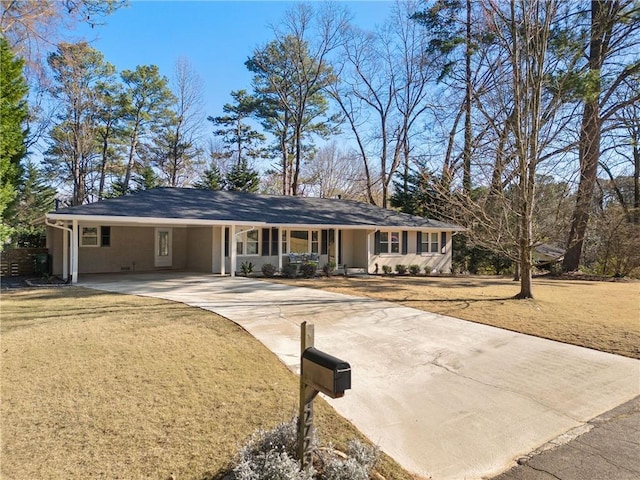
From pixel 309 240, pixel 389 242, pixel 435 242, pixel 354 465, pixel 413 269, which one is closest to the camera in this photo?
pixel 354 465

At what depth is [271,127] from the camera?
97.7 feet

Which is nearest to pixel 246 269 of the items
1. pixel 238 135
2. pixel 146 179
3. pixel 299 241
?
pixel 299 241

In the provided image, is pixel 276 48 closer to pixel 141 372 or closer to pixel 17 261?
pixel 17 261

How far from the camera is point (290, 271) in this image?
16.0 metres

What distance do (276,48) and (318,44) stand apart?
304 centimetres

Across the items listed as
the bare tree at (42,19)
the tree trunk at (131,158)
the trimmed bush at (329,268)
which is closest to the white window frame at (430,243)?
the trimmed bush at (329,268)

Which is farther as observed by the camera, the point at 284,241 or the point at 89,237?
the point at 284,241

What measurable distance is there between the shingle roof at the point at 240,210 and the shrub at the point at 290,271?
6.11 ft

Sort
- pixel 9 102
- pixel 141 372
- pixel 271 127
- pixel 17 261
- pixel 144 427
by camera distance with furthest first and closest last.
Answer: pixel 271 127
pixel 17 261
pixel 9 102
pixel 141 372
pixel 144 427

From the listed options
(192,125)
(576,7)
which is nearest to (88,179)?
(192,125)

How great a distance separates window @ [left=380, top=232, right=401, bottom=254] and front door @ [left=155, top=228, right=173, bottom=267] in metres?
10.2

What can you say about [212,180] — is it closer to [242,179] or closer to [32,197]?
[242,179]

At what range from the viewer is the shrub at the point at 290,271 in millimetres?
15906

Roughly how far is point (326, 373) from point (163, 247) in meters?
16.6
